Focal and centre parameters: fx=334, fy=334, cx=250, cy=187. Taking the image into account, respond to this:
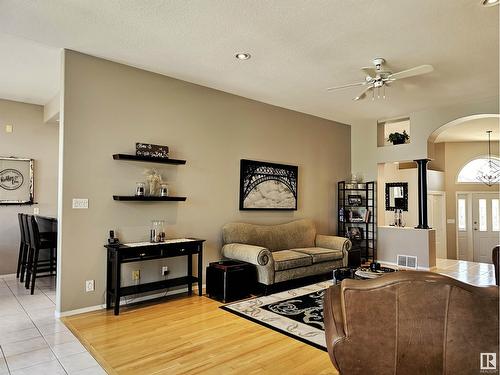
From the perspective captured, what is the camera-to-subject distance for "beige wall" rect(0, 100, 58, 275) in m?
5.57

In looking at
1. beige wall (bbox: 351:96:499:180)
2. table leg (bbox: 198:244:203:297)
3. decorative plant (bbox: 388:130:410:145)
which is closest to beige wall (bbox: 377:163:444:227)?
beige wall (bbox: 351:96:499:180)

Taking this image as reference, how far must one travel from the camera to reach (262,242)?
17.6 ft

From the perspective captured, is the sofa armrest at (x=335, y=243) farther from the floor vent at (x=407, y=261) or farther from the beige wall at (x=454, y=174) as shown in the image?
the beige wall at (x=454, y=174)

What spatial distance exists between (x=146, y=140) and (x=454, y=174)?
8.98 metres

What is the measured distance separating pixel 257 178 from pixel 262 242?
1.07m

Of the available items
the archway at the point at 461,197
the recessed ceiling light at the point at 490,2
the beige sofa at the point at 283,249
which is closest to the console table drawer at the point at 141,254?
the beige sofa at the point at 283,249

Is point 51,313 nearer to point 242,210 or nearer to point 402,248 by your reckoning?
point 242,210

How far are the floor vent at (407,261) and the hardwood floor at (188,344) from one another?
4.21m

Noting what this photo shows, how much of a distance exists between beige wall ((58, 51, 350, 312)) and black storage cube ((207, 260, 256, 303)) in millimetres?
519

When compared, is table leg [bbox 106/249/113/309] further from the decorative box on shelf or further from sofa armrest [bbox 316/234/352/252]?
sofa armrest [bbox 316/234/352/252]

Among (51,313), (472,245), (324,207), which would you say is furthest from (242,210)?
(472,245)

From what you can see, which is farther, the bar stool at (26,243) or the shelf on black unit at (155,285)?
the bar stool at (26,243)

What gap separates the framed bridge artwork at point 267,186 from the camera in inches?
215

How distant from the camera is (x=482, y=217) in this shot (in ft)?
31.9
